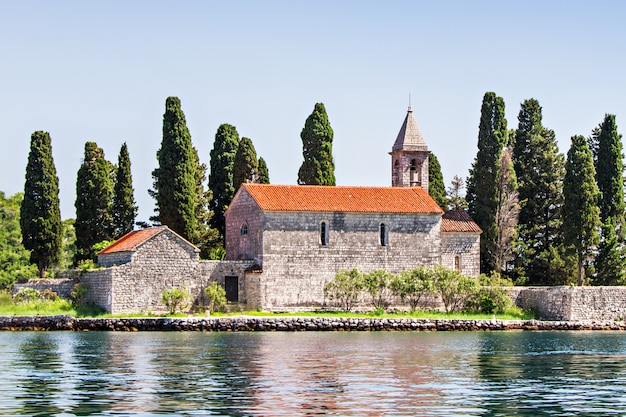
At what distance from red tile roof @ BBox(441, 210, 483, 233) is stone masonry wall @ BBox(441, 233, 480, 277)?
23 cm

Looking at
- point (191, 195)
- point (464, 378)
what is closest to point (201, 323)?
point (191, 195)

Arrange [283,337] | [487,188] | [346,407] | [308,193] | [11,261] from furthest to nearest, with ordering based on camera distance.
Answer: [11,261], [487,188], [308,193], [283,337], [346,407]

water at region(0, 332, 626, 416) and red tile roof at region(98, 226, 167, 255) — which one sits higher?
red tile roof at region(98, 226, 167, 255)

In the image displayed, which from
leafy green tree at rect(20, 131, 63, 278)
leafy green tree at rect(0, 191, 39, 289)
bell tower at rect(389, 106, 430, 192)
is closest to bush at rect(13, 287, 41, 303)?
leafy green tree at rect(20, 131, 63, 278)

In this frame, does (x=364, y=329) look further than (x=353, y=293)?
No

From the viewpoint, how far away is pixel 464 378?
2956 centimetres

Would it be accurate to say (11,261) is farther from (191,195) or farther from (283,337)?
(283,337)

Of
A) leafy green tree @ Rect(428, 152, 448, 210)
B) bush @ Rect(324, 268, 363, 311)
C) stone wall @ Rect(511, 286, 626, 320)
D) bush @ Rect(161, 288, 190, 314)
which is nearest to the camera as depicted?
bush @ Rect(161, 288, 190, 314)

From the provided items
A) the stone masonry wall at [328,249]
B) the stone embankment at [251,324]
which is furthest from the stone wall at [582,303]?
the stone masonry wall at [328,249]

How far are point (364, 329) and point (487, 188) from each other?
13717 millimetres

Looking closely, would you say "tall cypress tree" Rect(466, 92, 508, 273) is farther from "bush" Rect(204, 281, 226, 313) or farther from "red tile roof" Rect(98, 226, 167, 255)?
"red tile roof" Rect(98, 226, 167, 255)

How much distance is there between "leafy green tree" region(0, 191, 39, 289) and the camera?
6812 centimetres

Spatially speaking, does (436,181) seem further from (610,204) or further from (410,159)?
(610,204)

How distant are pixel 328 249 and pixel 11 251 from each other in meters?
26.7
